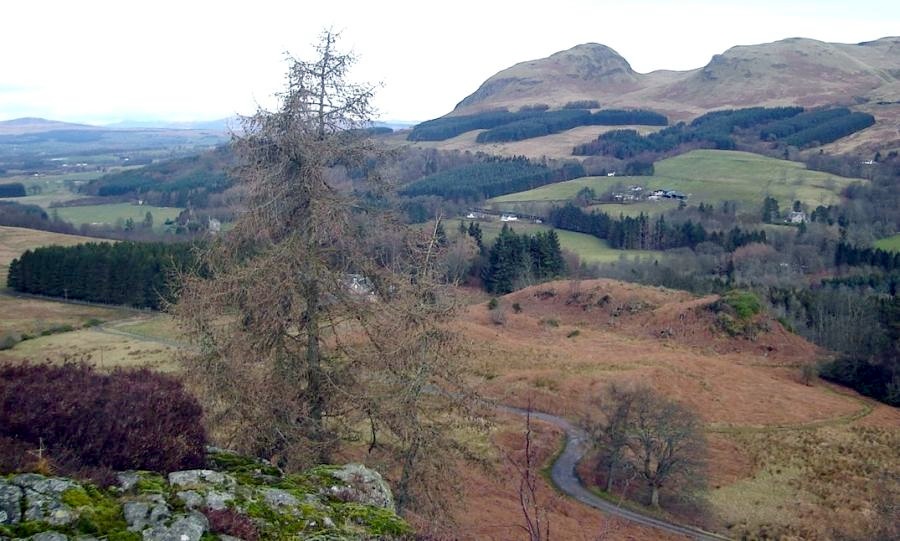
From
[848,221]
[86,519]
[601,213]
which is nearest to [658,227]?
[601,213]

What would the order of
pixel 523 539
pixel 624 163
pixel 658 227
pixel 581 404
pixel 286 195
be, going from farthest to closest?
pixel 624 163, pixel 658 227, pixel 581 404, pixel 523 539, pixel 286 195

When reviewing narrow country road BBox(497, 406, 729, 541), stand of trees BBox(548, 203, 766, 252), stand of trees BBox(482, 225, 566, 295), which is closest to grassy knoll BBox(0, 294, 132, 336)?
stand of trees BBox(482, 225, 566, 295)

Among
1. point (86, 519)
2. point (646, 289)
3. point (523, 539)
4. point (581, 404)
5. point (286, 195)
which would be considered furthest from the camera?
point (646, 289)

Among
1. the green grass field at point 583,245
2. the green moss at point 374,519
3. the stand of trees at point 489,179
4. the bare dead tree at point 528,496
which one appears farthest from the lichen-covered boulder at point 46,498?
the stand of trees at point 489,179

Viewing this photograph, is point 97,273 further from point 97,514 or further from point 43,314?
point 97,514

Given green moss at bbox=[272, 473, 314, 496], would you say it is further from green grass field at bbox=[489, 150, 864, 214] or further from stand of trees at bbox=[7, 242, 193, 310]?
green grass field at bbox=[489, 150, 864, 214]

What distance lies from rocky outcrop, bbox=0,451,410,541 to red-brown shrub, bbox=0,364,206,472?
45cm

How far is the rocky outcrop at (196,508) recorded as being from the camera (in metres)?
6.05

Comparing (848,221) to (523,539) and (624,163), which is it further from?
(523,539)

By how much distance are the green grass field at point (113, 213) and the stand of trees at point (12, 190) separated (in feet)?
68.3

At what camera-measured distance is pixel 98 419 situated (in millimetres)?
7961

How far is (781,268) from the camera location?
66.7 metres

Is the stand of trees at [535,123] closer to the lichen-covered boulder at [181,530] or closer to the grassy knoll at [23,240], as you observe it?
the grassy knoll at [23,240]

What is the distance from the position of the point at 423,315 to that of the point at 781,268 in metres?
63.3
